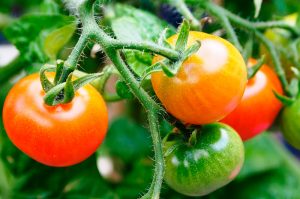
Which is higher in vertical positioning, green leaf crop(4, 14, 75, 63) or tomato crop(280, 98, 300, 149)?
green leaf crop(4, 14, 75, 63)

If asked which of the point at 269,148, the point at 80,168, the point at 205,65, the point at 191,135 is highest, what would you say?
the point at 205,65

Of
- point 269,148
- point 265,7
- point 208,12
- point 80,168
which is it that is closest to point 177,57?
point 208,12

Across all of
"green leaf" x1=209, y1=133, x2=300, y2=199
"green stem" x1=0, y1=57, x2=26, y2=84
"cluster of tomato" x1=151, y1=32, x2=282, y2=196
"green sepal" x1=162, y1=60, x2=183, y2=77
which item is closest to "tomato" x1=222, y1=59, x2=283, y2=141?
"cluster of tomato" x1=151, y1=32, x2=282, y2=196

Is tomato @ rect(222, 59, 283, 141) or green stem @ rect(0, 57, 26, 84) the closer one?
tomato @ rect(222, 59, 283, 141)

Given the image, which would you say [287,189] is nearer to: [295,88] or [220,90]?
[295,88]

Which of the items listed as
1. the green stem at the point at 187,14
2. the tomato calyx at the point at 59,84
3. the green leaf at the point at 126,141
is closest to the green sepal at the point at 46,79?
the tomato calyx at the point at 59,84

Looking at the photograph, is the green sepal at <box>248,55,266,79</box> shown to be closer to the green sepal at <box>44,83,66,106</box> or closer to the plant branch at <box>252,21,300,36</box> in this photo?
the plant branch at <box>252,21,300,36</box>
